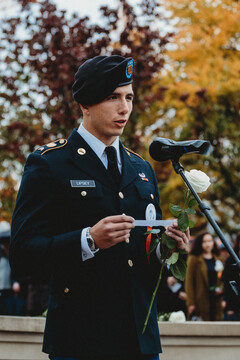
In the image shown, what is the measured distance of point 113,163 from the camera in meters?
2.52

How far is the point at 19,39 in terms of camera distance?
955 centimetres

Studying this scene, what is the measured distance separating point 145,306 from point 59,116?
21.1 ft

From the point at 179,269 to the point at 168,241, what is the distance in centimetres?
13

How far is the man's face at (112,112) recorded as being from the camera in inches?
95.4

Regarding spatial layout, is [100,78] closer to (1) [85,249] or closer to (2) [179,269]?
(1) [85,249]

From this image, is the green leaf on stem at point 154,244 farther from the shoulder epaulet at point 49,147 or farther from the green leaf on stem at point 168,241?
Answer: the shoulder epaulet at point 49,147

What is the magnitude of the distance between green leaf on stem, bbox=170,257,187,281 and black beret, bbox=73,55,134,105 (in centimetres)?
79

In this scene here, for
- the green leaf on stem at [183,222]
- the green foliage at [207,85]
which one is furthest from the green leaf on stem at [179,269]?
the green foliage at [207,85]

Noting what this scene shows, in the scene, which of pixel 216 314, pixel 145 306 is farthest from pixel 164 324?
pixel 216 314

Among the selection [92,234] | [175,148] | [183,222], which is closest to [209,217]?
[183,222]

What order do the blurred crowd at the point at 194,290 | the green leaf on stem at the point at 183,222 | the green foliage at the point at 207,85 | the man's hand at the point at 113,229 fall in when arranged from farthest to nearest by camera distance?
the green foliage at the point at 207,85, the blurred crowd at the point at 194,290, the green leaf on stem at the point at 183,222, the man's hand at the point at 113,229

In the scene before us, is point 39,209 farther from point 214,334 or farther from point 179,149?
point 214,334

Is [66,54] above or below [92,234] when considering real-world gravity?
above

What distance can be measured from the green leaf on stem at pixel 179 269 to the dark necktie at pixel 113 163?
45 centimetres
